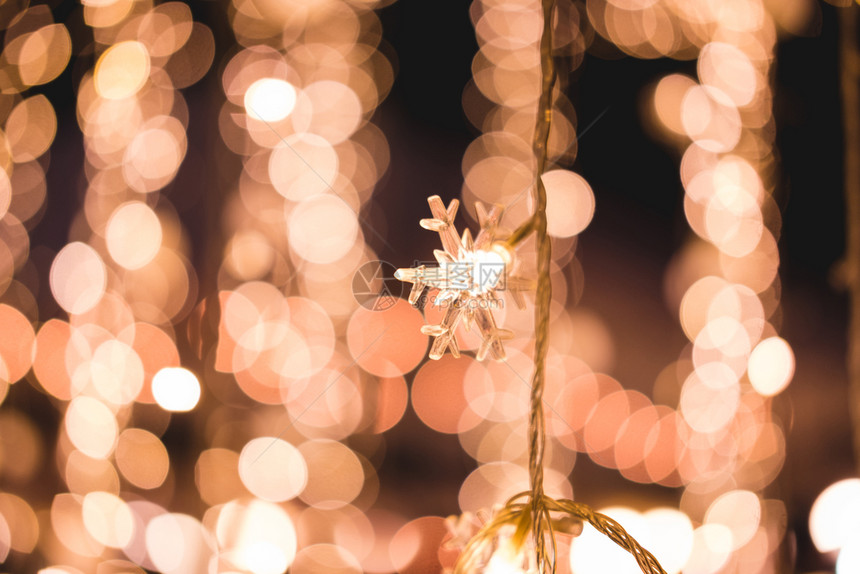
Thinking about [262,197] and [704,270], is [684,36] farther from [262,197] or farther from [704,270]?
[262,197]

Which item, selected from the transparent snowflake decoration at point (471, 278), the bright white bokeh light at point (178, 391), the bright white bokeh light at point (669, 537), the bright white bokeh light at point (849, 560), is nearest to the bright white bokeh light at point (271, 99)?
the bright white bokeh light at point (178, 391)

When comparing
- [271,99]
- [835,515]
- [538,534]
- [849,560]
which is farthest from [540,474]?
[271,99]

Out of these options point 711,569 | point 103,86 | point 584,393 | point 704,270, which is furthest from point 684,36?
point 103,86

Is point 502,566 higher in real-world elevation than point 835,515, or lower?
lower

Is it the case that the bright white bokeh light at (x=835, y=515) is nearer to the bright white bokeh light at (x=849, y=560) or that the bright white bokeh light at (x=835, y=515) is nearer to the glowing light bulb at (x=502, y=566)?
the bright white bokeh light at (x=849, y=560)

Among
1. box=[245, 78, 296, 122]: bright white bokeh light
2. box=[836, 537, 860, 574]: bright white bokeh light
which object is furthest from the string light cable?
box=[245, 78, 296, 122]: bright white bokeh light

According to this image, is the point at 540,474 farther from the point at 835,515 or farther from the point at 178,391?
the point at 178,391
